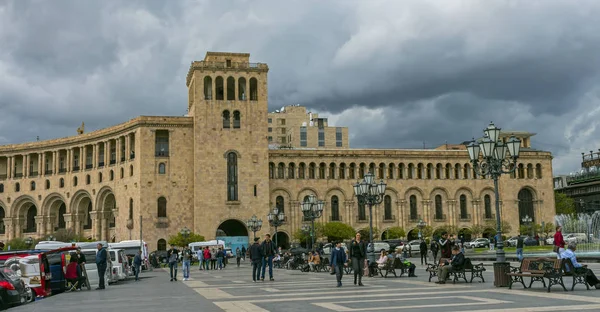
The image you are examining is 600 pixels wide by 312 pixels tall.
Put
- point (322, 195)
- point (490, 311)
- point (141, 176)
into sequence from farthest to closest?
point (322, 195) < point (141, 176) < point (490, 311)

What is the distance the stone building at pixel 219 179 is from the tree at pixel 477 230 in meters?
1.19

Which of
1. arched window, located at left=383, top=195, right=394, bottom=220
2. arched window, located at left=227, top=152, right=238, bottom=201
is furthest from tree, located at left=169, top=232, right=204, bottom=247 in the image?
arched window, located at left=383, top=195, right=394, bottom=220

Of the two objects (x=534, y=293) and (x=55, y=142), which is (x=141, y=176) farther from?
(x=534, y=293)

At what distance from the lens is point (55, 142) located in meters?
70.7

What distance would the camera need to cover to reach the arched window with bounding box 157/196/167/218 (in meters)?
61.6

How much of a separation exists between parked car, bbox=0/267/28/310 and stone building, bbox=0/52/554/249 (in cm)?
4350

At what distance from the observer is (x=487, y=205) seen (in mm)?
73875

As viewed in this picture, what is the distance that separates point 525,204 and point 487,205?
4.41 meters

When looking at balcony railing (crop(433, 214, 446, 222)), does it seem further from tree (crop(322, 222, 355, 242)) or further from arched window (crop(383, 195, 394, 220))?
tree (crop(322, 222, 355, 242))

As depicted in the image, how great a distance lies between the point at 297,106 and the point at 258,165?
5404cm

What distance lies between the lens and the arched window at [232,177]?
62.5 meters

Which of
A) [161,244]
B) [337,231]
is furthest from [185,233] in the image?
[337,231]

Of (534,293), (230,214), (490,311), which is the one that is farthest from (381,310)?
(230,214)

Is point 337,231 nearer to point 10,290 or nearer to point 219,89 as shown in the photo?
point 219,89
